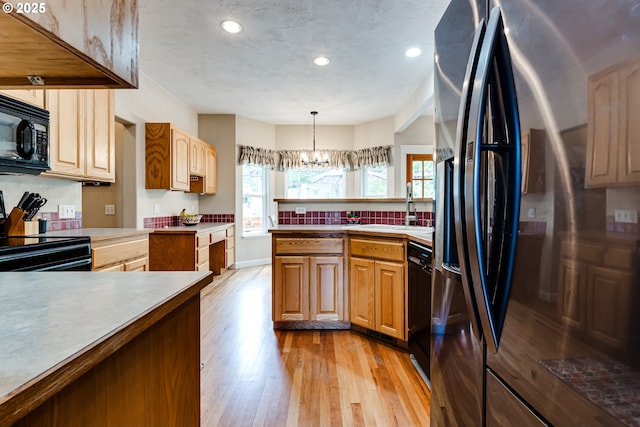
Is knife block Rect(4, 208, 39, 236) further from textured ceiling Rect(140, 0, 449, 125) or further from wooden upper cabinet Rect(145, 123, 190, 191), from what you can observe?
wooden upper cabinet Rect(145, 123, 190, 191)

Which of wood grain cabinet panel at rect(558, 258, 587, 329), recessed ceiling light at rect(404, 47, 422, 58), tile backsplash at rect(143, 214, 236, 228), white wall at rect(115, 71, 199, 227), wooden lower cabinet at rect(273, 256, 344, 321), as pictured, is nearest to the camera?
wood grain cabinet panel at rect(558, 258, 587, 329)

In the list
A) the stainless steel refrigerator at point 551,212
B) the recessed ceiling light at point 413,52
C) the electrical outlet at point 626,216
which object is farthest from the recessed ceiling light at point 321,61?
the electrical outlet at point 626,216

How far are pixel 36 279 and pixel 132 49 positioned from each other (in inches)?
28.6

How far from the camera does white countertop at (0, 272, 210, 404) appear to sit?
46 centimetres

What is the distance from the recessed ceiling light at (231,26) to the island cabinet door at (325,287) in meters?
2.28

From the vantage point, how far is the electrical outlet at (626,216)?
19.0 inches

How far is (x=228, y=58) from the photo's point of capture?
3703 mm

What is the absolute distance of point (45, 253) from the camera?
1.84 metres

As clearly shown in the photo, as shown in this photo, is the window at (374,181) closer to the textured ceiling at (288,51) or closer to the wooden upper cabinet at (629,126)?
the textured ceiling at (288,51)

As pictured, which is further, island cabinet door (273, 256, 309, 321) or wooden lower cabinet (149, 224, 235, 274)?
wooden lower cabinet (149, 224, 235, 274)

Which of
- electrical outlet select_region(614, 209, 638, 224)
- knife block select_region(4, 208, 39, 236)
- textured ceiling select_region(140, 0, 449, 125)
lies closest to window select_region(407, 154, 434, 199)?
textured ceiling select_region(140, 0, 449, 125)

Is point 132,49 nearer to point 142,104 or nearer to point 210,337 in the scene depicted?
point 210,337

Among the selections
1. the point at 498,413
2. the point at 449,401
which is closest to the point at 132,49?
the point at 498,413

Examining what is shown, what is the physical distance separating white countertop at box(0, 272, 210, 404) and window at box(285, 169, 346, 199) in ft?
18.0
